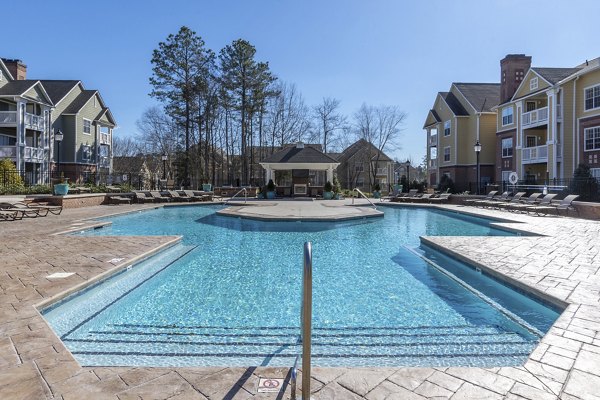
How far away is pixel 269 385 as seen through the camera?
8.36 ft

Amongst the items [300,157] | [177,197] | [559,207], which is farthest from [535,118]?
[177,197]

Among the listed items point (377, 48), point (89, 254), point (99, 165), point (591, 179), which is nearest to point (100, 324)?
point (89, 254)

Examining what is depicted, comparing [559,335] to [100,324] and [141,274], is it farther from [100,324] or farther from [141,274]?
[141,274]

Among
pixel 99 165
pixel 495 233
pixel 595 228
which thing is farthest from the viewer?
pixel 99 165

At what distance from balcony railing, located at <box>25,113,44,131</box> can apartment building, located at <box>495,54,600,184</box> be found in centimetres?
3673

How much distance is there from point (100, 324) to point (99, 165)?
38.0 m

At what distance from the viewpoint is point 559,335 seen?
3.42 m

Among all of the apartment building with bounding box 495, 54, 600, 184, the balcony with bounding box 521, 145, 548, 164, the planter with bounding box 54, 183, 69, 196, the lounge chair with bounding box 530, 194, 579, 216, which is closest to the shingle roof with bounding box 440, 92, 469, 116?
the apartment building with bounding box 495, 54, 600, 184

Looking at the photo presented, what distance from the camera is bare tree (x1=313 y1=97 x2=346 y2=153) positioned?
4334cm

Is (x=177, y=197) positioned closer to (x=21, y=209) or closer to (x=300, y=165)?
(x=300, y=165)

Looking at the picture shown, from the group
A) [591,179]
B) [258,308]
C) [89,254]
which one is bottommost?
[258,308]

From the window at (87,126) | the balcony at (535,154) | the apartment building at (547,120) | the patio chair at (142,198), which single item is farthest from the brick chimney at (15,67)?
the balcony at (535,154)

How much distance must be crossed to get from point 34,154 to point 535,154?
37780mm

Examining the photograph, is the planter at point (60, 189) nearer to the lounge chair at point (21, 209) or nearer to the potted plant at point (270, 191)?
the lounge chair at point (21, 209)
